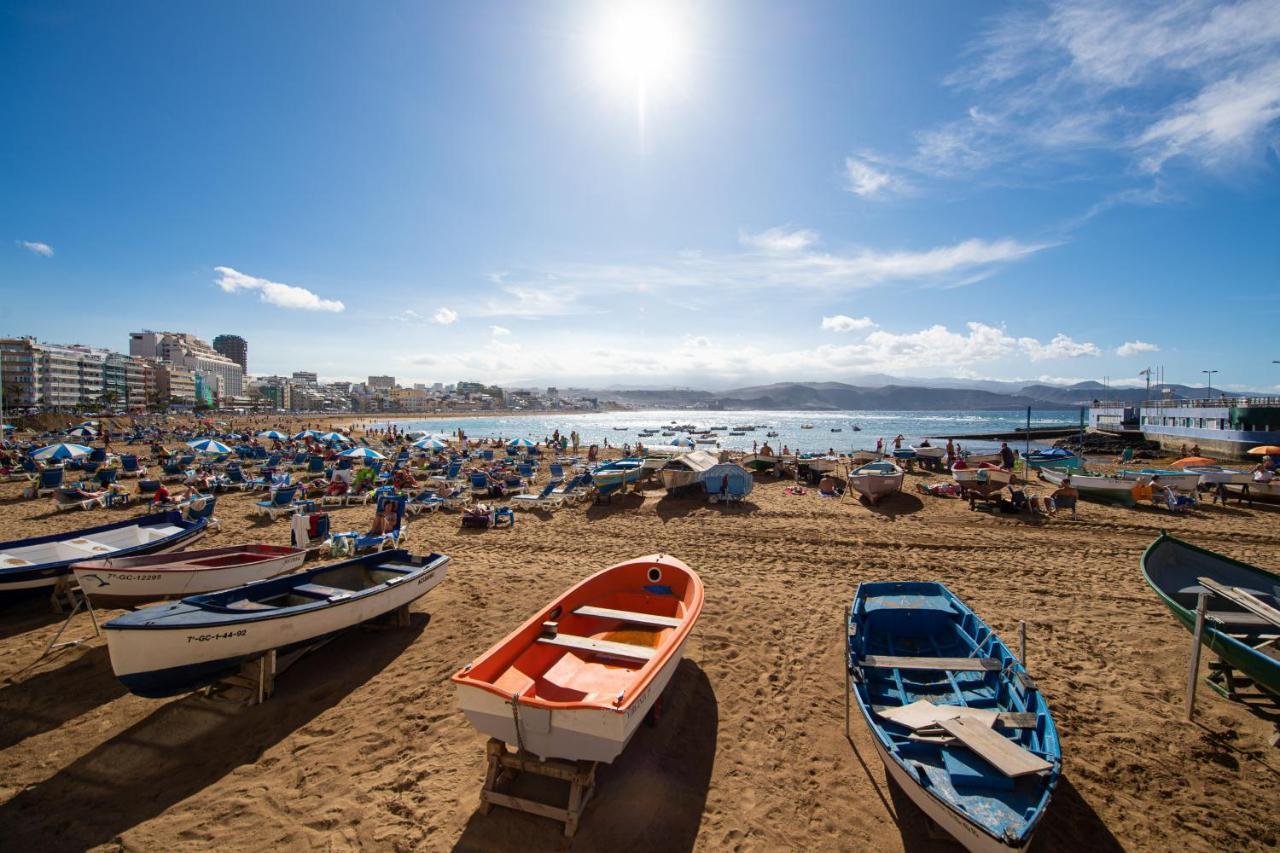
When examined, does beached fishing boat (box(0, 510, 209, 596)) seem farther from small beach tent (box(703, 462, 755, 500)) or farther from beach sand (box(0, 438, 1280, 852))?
small beach tent (box(703, 462, 755, 500))

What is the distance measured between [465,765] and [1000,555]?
478 inches

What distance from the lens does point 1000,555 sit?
11.8 m

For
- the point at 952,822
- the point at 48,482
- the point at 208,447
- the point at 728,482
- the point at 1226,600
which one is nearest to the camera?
the point at 952,822

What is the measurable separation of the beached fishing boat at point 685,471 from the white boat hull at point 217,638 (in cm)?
1278

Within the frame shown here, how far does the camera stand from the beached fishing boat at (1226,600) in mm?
5113

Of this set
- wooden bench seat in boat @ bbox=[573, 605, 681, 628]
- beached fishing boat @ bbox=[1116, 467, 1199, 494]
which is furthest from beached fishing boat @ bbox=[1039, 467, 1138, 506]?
wooden bench seat in boat @ bbox=[573, 605, 681, 628]

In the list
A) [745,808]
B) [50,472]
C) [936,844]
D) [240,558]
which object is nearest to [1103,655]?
[936,844]

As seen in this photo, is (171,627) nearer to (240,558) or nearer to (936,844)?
(240,558)

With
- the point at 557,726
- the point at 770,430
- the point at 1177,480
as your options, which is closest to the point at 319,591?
the point at 557,726

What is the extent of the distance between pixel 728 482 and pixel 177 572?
14.7 meters

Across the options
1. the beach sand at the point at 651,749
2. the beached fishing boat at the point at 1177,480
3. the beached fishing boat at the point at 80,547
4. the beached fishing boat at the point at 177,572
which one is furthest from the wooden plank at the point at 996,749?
the beached fishing boat at the point at 1177,480

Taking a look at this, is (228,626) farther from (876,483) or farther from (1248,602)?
(876,483)

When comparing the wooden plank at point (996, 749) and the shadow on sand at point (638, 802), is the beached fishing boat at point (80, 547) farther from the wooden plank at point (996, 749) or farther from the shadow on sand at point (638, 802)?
the wooden plank at point (996, 749)

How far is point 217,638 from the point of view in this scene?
549 cm
